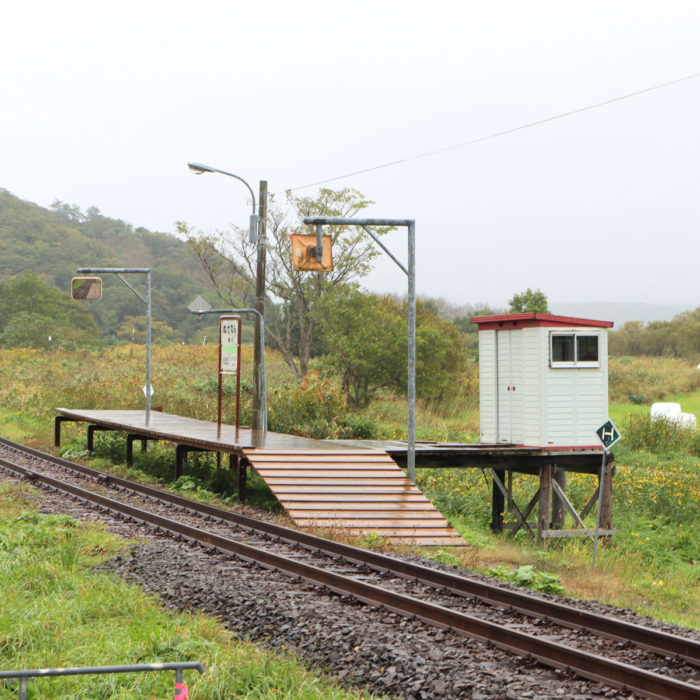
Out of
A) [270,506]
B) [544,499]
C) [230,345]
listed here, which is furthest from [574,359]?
[230,345]

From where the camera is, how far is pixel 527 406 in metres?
16.6

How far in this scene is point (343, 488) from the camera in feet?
45.8

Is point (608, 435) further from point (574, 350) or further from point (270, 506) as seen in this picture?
point (270, 506)

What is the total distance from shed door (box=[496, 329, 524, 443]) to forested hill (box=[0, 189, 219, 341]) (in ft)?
209

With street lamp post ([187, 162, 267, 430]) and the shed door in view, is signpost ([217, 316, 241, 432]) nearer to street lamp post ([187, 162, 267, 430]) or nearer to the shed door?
street lamp post ([187, 162, 267, 430])

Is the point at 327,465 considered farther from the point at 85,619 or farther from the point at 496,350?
the point at 85,619

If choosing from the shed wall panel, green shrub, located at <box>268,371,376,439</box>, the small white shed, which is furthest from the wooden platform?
green shrub, located at <box>268,371,376,439</box>

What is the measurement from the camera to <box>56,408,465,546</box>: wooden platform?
12773mm

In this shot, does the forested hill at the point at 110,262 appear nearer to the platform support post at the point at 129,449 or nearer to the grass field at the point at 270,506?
the grass field at the point at 270,506

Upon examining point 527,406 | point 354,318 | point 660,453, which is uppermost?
point 354,318

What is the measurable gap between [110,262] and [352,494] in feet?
322

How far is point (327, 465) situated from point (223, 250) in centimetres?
1909

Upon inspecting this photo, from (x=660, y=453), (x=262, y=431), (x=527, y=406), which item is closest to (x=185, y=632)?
(x=527, y=406)

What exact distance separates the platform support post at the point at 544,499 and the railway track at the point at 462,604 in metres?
5.60
